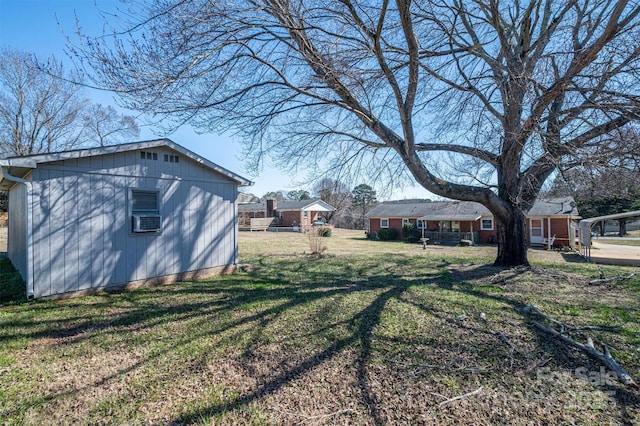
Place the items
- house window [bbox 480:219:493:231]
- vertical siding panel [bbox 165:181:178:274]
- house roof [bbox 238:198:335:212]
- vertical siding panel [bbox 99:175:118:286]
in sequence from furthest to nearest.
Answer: house roof [bbox 238:198:335:212] → house window [bbox 480:219:493:231] → vertical siding panel [bbox 165:181:178:274] → vertical siding panel [bbox 99:175:118:286]

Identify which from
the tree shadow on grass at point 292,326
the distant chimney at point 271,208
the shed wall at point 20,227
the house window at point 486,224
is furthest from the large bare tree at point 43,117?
the house window at point 486,224

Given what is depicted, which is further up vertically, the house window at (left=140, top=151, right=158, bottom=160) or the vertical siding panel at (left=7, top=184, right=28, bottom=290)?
the house window at (left=140, top=151, right=158, bottom=160)

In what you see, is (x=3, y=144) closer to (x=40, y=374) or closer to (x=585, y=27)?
(x=40, y=374)

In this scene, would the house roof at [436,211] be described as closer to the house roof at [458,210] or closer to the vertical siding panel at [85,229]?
the house roof at [458,210]

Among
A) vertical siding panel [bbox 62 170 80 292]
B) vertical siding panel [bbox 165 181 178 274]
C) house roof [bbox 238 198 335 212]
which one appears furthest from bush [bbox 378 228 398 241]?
vertical siding panel [bbox 62 170 80 292]

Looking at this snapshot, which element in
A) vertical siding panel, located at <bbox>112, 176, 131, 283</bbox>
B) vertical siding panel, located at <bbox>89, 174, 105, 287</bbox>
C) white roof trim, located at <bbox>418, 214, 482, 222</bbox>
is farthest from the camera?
white roof trim, located at <bbox>418, 214, 482, 222</bbox>

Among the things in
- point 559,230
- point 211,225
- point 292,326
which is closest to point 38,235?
point 211,225

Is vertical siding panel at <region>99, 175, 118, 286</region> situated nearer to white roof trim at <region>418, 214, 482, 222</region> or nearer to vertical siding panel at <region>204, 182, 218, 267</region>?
vertical siding panel at <region>204, 182, 218, 267</region>

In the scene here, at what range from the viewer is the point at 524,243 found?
8.34 m

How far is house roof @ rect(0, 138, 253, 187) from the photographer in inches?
205

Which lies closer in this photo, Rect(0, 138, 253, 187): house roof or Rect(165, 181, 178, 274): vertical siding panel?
Rect(0, 138, 253, 187): house roof

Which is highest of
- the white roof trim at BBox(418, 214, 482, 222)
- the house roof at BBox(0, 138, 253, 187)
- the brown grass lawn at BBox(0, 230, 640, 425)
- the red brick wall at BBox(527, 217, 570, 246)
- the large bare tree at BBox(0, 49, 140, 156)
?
the large bare tree at BBox(0, 49, 140, 156)

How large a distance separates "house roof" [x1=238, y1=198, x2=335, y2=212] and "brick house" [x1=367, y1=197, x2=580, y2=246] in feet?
31.3

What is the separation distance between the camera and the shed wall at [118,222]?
5520 millimetres
